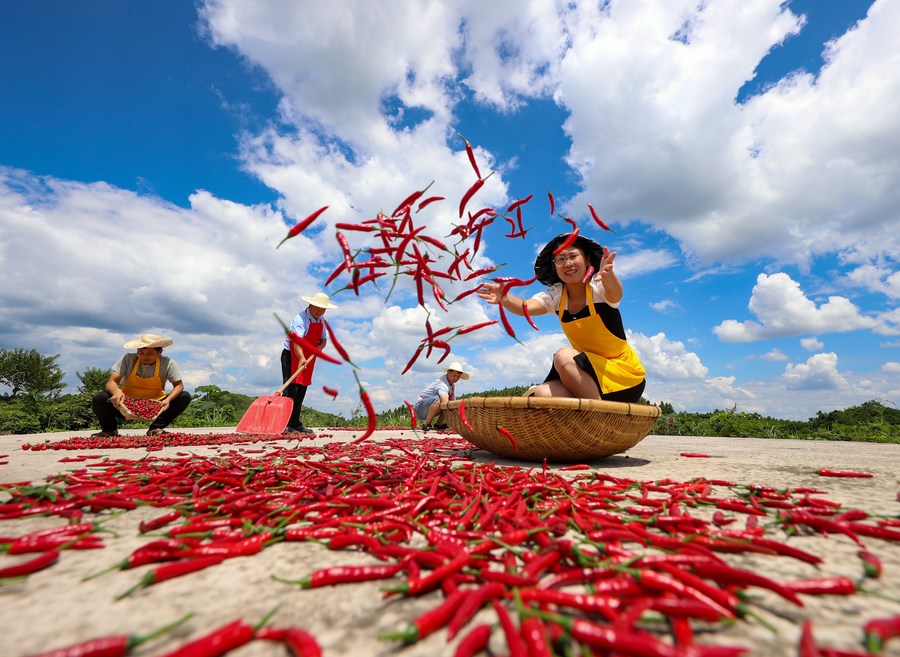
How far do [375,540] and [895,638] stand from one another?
185 cm

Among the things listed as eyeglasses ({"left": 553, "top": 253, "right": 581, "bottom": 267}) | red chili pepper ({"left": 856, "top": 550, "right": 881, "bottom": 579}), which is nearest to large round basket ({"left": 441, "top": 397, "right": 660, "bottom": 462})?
eyeglasses ({"left": 553, "top": 253, "right": 581, "bottom": 267})

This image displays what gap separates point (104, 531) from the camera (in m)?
2.29

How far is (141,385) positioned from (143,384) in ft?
0.14

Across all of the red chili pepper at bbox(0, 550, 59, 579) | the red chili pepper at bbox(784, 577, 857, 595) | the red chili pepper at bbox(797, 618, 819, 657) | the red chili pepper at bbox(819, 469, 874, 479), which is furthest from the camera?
the red chili pepper at bbox(819, 469, 874, 479)

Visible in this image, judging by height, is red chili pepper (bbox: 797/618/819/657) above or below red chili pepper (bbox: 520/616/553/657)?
above

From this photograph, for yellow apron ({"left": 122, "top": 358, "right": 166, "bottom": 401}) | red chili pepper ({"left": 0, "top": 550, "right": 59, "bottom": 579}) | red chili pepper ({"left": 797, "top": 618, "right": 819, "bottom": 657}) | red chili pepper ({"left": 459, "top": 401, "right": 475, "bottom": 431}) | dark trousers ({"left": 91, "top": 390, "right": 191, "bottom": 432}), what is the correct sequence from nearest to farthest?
red chili pepper ({"left": 797, "top": 618, "right": 819, "bottom": 657}) → red chili pepper ({"left": 0, "top": 550, "right": 59, "bottom": 579}) → red chili pepper ({"left": 459, "top": 401, "right": 475, "bottom": 431}) → dark trousers ({"left": 91, "top": 390, "right": 191, "bottom": 432}) → yellow apron ({"left": 122, "top": 358, "right": 166, "bottom": 401})

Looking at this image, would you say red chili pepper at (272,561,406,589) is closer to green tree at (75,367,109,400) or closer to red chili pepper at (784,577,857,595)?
red chili pepper at (784,577,857,595)

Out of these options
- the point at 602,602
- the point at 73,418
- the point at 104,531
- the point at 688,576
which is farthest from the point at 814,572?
the point at 73,418

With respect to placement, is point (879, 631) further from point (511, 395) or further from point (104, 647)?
point (511, 395)

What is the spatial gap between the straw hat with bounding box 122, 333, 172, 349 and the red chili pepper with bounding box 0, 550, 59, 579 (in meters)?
Result: 7.18

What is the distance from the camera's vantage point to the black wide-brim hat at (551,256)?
5.27 meters

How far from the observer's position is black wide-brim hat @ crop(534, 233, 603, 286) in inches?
207

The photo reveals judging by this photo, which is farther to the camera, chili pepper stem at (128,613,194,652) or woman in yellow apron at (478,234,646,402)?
woman in yellow apron at (478,234,646,402)

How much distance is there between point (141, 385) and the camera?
27.8 ft
